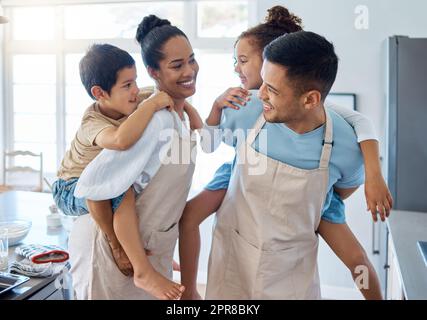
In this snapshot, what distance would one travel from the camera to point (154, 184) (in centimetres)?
67

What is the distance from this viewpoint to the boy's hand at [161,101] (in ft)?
2.09

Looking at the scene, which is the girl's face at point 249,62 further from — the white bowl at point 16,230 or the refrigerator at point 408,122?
the refrigerator at point 408,122

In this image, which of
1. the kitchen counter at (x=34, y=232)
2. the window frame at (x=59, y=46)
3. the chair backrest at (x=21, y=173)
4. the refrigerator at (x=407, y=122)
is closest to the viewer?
the kitchen counter at (x=34, y=232)

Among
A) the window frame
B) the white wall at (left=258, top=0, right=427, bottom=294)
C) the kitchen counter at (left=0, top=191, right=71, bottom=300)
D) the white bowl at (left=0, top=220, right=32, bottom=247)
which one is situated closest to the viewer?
the kitchen counter at (left=0, top=191, right=71, bottom=300)

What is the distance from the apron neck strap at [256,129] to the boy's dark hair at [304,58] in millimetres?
97

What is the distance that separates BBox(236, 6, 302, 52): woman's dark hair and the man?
13 centimetres

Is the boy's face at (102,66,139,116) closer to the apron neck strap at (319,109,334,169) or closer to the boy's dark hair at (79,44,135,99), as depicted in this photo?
the boy's dark hair at (79,44,135,99)

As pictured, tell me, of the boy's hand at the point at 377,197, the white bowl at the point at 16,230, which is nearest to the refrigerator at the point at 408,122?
the boy's hand at the point at 377,197

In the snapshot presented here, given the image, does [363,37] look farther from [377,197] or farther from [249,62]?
[377,197]

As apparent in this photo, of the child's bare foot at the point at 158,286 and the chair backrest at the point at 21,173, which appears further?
the chair backrest at the point at 21,173

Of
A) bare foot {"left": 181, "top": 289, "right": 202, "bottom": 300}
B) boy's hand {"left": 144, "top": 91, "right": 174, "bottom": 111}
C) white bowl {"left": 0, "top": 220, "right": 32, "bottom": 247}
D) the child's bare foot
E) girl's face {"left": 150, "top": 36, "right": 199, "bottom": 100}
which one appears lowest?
white bowl {"left": 0, "top": 220, "right": 32, "bottom": 247}

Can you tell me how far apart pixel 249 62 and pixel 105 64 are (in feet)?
0.83

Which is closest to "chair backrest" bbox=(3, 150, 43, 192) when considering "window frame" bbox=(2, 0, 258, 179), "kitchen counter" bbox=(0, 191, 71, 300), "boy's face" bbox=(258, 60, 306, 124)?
"window frame" bbox=(2, 0, 258, 179)

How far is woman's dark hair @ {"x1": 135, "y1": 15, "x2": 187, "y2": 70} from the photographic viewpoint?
0.67 metres
